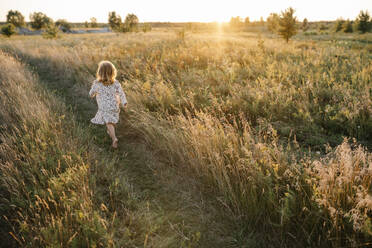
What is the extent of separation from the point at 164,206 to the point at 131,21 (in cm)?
4689

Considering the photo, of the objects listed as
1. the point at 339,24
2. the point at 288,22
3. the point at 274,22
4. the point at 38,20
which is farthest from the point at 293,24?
the point at 38,20

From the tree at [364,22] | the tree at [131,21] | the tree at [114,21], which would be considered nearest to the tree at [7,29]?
the tree at [114,21]

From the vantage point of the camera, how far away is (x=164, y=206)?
8.50 feet

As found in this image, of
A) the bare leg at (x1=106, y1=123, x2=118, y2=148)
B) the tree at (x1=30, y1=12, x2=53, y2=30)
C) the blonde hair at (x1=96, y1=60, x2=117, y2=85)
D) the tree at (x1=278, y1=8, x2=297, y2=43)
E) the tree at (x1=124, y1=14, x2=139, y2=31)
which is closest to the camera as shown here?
the bare leg at (x1=106, y1=123, x2=118, y2=148)

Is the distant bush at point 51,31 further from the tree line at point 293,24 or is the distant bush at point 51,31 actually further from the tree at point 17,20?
the tree at point 17,20

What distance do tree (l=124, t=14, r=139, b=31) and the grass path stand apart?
4236 centimetres

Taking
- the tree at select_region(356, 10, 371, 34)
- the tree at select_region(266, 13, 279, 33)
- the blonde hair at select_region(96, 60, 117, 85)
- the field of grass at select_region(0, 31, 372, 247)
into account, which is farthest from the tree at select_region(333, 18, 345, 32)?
the blonde hair at select_region(96, 60, 117, 85)

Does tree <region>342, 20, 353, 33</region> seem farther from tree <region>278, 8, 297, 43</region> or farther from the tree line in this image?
tree <region>278, 8, 297, 43</region>

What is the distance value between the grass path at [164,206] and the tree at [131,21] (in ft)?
139

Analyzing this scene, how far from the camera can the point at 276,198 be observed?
2197 mm

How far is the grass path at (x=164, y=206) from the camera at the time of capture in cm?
215

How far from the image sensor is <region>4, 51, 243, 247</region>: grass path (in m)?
2.15

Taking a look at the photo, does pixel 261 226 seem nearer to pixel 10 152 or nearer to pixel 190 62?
pixel 10 152

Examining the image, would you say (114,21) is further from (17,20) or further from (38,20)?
(17,20)
